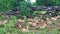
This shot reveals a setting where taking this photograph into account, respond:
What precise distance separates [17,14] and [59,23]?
146 centimetres

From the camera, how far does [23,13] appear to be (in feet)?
22.4

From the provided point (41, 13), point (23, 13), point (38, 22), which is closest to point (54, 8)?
point (41, 13)

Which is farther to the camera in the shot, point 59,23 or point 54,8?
point 54,8

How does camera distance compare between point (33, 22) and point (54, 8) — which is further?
point (54, 8)

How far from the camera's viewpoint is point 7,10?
7516mm

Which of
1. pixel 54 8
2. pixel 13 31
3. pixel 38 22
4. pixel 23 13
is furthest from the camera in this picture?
pixel 54 8

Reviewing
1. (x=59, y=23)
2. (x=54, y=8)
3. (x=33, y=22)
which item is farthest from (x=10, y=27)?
(x=54, y=8)

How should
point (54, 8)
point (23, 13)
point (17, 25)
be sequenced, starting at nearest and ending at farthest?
point (17, 25) → point (23, 13) → point (54, 8)

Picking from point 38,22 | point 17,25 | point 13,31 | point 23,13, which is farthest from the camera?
point 23,13

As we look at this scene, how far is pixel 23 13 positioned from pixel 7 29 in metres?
1.77

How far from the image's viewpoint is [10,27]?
530 cm

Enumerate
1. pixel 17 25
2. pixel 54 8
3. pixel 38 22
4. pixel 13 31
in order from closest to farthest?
1. pixel 13 31
2. pixel 17 25
3. pixel 38 22
4. pixel 54 8

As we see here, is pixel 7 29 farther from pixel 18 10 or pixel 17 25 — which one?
pixel 18 10

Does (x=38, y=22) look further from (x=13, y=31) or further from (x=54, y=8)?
(x=54, y=8)
